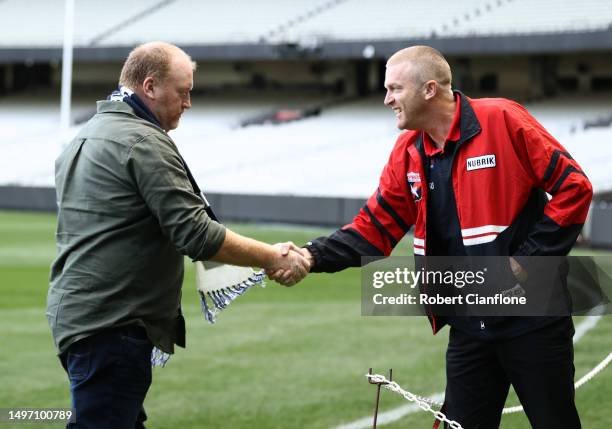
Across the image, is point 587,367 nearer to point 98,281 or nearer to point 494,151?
point 494,151

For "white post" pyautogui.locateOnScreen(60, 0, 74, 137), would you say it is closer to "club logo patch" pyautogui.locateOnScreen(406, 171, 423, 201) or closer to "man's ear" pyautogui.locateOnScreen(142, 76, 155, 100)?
"club logo patch" pyautogui.locateOnScreen(406, 171, 423, 201)

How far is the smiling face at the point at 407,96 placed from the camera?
15.7ft

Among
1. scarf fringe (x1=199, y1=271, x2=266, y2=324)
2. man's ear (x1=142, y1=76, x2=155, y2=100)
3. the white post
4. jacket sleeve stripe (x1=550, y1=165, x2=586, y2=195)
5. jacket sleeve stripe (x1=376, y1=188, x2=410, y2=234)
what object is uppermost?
man's ear (x1=142, y1=76, x2=155, y2=100)

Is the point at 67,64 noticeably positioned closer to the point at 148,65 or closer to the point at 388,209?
the point at 388,209

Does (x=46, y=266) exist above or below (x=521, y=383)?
below

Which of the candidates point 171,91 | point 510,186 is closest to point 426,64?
point 510,186

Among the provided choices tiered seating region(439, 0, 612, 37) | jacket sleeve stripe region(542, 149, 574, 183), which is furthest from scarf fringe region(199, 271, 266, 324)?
tiered seating region(439, 0, 612, 37)

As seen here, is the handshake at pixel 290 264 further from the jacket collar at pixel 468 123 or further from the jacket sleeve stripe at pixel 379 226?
the jacket collar at pixel 468 123

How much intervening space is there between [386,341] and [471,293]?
5.93m

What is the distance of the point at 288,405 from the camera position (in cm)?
777

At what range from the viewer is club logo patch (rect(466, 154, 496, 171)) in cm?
456

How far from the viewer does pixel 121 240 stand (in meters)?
4.29

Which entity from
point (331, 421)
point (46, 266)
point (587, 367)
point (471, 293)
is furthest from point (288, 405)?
point (46, 266)

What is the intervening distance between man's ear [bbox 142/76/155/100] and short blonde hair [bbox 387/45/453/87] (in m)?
1.09
